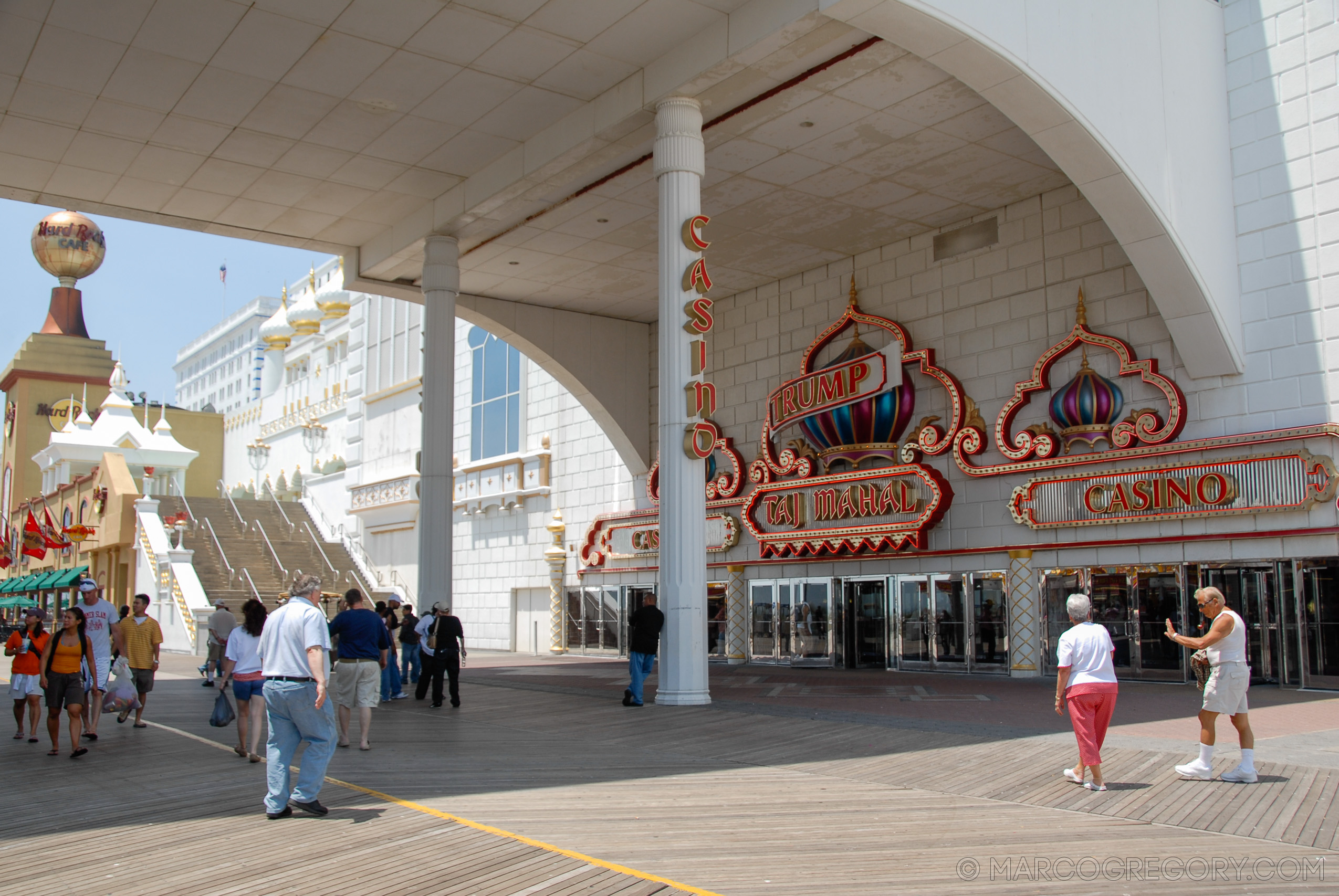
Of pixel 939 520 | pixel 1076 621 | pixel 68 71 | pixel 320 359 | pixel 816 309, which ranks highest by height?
pixel 320 359

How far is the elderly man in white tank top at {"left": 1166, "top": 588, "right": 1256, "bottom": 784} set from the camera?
8.50m

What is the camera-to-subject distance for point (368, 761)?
394 inches

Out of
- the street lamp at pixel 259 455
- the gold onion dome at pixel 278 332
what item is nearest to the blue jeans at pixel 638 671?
the street lamp at pixel 259 455

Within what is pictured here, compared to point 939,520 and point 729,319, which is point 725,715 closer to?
point 939,520

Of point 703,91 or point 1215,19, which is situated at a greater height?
point 1215,19

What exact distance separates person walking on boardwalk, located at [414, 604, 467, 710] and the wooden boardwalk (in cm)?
336

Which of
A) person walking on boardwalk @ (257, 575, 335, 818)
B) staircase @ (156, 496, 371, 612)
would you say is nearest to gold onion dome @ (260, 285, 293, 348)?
staircase @ (156, 496, 371, 612)

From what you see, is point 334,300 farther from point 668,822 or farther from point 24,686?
point 668,822

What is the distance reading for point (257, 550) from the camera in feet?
120

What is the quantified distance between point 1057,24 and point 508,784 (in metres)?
11.8

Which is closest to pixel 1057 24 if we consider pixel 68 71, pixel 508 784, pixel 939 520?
pixel 939 520

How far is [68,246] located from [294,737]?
72.0 meters

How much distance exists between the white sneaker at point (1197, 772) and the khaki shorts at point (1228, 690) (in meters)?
0.46

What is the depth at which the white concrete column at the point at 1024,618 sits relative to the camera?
62.6ft
